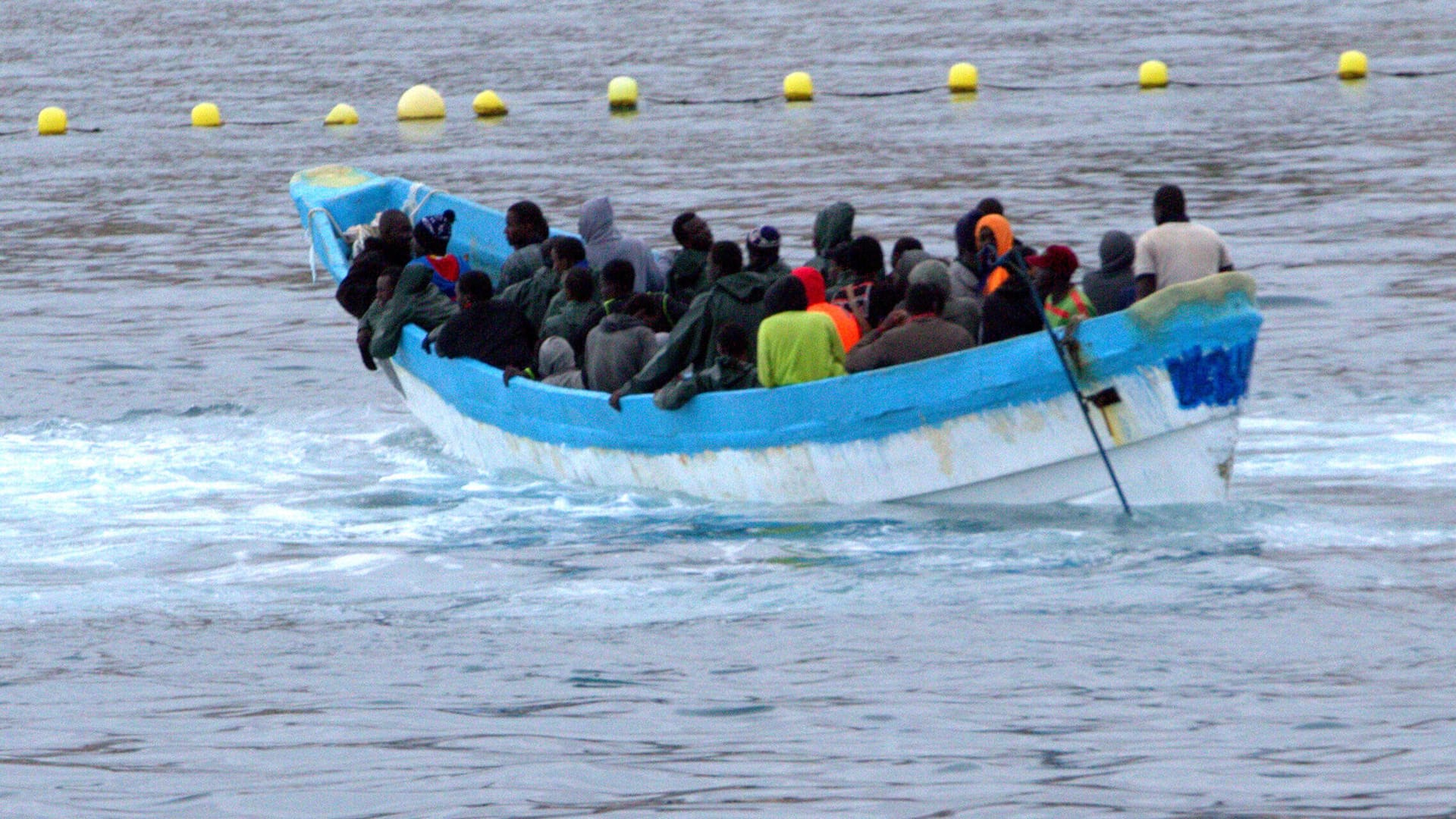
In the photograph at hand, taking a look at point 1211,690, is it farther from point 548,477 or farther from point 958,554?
point 548,477

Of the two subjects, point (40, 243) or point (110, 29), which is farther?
point (110, 29)

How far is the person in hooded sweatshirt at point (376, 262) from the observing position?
14.7 metres

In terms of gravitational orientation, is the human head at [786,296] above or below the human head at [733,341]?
above

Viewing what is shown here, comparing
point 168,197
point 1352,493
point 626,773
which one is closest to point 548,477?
point 1352,493

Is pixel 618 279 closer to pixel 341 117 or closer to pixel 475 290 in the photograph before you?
pixel 475 290

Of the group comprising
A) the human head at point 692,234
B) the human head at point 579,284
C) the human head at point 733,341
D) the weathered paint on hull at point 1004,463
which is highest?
the human head at point 692,234

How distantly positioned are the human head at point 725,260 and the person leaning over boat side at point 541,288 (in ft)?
5.18

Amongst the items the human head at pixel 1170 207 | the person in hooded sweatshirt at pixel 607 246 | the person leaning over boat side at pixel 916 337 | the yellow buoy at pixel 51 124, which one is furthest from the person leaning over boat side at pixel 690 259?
the yellow buoy at pixel 51 124

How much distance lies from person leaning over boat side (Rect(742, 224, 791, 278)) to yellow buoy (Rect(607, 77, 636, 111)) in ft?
78.8

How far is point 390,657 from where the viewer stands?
9297 millimetres

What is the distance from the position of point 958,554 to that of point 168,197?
771 inches

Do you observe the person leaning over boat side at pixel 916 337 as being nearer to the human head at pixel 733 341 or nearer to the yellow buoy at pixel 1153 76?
the human head at pixel 733 341

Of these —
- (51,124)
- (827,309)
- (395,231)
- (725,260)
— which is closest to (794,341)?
(827,309)

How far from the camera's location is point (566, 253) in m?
13.0
